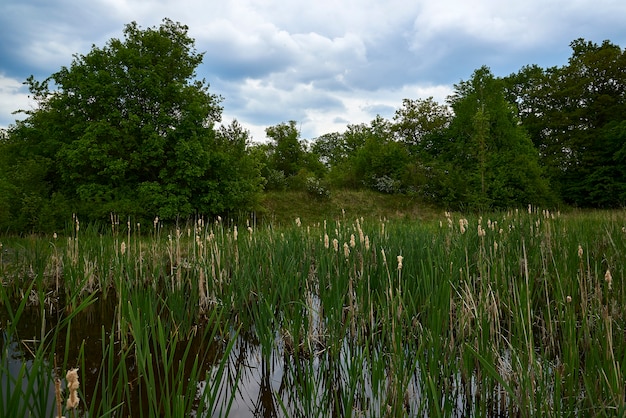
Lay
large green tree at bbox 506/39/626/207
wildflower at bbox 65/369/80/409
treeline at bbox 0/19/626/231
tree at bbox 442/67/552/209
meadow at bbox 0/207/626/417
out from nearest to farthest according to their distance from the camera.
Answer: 1. wildflower at bbox 65/369/80/409
2. meadow at bbox 0/207/626/417
3. treeline at bbox 0/19/626/231
4. tree at bbox 442/67/552/209
5. large green tree at bbox 506/39/626/207

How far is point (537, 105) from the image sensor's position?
3384cm

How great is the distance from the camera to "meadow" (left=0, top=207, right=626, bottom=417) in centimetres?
203

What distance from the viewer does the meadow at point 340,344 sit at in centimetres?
203

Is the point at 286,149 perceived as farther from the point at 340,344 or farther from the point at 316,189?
the point at 340,344

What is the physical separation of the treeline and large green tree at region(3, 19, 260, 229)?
59 mm

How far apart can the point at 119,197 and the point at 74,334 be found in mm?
11814

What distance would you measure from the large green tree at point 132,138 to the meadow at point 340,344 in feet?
31.0

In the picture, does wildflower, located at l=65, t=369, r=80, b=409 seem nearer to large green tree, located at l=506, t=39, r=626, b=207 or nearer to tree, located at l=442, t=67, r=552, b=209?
tree, located at l=442, t=67, r=552, b=209

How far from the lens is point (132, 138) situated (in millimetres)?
15062

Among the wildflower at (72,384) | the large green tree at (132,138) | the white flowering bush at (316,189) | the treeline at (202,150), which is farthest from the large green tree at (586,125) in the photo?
the wildflower at (72,384)

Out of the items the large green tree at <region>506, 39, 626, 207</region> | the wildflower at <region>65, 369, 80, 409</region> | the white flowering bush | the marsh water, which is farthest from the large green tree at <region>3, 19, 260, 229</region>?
the large green tree at <region>506, 39, 626, 207</region>

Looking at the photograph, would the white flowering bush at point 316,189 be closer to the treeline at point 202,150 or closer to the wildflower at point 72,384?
the treeline at point 202,150

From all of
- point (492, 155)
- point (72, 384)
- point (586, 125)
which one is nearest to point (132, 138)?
point (72, 384)

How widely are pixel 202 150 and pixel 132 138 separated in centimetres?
288
